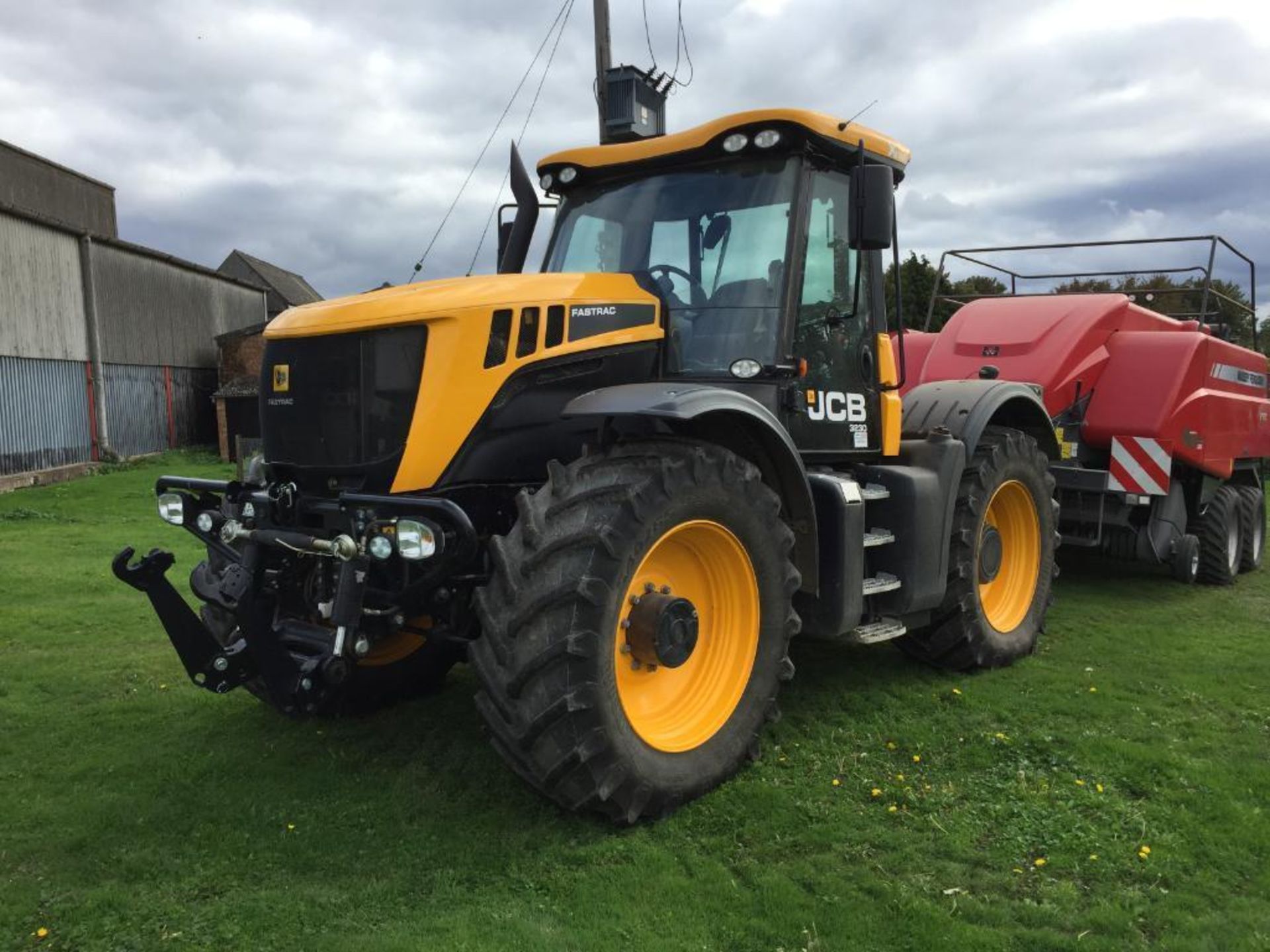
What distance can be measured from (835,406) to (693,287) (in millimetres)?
967

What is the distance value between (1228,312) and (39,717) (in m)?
10.9

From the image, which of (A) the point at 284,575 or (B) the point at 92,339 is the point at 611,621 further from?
(B) the point at 92,339

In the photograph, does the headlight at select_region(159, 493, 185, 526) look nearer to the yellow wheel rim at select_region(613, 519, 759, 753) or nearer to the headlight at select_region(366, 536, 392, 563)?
the headlight at select_region(366, 536, 392, 563)

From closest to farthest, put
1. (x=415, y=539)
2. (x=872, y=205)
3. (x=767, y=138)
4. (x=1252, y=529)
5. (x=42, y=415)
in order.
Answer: (x=415, y=539) → (x=872, y=205) → (x=767, y=138) → (x=1252, y=529) → (x=42, y=415)

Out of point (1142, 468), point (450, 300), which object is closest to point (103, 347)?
point (450, 300)

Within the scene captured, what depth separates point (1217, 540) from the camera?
27.1 feet

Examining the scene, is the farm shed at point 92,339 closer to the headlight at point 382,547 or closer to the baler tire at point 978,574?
the headlight at point 382,547

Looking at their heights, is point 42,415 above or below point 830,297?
below

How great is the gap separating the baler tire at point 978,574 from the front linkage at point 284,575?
3.06 m

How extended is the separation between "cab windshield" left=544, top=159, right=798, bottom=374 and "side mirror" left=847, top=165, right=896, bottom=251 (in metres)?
0.38

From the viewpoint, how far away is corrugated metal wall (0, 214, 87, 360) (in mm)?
17547

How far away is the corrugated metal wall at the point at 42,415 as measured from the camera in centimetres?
1723

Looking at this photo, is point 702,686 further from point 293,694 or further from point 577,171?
point 577,171

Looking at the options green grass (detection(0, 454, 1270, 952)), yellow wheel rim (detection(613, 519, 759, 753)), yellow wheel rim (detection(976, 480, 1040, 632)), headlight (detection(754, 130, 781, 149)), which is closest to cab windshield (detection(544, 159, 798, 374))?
headlight (detection(754, 130, 781, 149))
